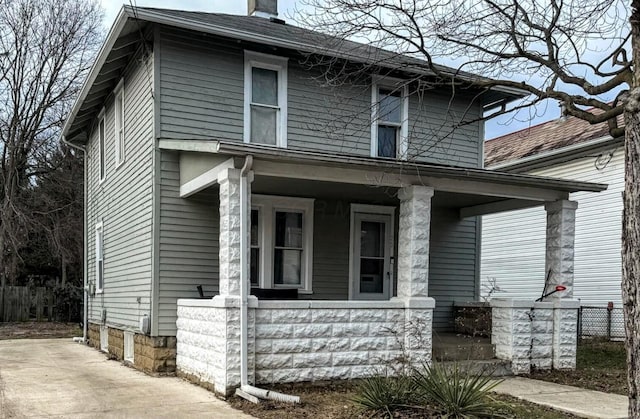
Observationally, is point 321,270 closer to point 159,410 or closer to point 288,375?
point 288,375

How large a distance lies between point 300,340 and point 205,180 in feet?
8.29

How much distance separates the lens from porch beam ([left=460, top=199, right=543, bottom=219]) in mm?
10263

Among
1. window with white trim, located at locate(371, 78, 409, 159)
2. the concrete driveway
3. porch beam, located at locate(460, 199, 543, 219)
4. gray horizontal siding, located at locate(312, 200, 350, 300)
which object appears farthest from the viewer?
window with white trim, located at locate(371, 78, 409, 159)

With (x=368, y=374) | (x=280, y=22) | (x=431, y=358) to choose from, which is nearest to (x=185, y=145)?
(x=368, y=374)

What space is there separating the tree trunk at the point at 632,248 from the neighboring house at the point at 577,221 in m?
8.38

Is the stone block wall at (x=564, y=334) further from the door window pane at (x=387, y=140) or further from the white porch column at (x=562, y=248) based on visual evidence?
the door window pane at (x=387, y=140)

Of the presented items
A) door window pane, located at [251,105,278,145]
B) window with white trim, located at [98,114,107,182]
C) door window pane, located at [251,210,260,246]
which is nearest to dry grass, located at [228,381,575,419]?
door window pane, located at [251,210,260,246]

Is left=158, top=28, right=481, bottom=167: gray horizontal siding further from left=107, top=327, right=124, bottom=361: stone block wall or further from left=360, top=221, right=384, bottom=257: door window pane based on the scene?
left=107, top=327, right=124, bottom=361: stone block wall

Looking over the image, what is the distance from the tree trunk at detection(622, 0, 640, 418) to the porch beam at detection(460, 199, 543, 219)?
5.56 m

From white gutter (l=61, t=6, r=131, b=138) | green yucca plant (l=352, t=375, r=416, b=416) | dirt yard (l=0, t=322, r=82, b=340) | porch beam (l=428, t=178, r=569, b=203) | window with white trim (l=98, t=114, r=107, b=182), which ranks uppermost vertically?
white gutter (l=61, t=6, r=131, b=138)

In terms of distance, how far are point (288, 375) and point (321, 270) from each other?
316cm

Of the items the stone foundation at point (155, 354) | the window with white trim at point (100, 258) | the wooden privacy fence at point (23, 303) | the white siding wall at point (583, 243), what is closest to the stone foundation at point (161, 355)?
the stone foundation at point (155, 354)

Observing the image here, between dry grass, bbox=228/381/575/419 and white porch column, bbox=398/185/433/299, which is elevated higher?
white porch column, bbox=398/185/433/299

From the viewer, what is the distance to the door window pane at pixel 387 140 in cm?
1114
